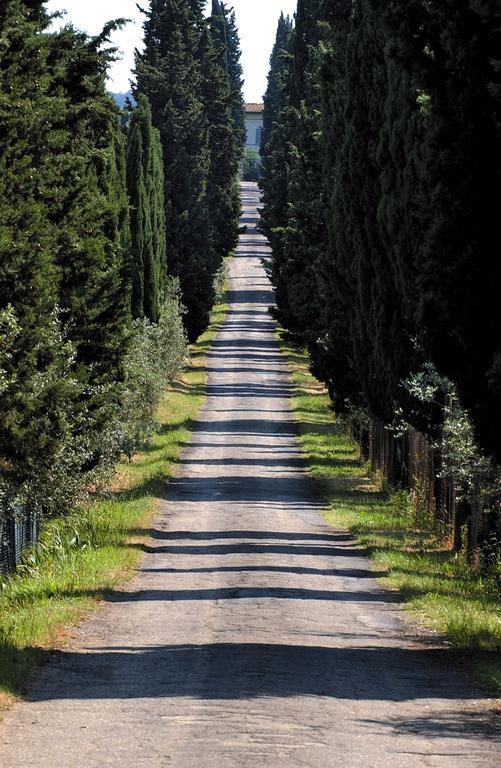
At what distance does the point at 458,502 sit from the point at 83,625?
996cm

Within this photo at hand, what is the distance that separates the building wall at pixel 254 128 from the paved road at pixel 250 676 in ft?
546

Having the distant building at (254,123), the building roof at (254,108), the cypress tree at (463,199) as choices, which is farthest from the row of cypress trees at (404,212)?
the distant building at (254,123)

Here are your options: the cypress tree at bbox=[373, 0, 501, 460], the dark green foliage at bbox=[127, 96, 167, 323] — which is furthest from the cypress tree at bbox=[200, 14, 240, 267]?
the cypress tree at bbox=[373, 0, 501, 460]

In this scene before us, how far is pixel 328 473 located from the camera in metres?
37.6

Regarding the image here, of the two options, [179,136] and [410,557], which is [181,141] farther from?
[410,557]

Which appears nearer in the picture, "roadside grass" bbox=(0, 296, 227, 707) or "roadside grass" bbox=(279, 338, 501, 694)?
"roadside grass" bbox=(0, 296, 227, 707)

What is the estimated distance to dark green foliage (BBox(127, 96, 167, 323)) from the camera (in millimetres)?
42750

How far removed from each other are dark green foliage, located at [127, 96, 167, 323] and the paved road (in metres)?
17.4

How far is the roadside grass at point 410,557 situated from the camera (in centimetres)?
1459

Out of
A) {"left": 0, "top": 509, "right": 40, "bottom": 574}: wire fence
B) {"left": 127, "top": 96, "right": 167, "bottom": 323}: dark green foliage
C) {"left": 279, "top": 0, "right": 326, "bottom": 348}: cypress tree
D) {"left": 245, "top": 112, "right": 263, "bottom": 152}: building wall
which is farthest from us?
{"left": 245, "top": 112, "right": 263, "bottom": 152}: building wall

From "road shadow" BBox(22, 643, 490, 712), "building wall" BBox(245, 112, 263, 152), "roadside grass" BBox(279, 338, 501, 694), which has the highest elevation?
"building wall" BBox(245, 112, 263, 152)

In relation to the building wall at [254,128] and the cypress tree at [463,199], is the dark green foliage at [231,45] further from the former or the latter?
the cypress tree at [463,199]

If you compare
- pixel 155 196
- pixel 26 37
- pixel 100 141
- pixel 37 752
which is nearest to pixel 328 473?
pixel 100 141

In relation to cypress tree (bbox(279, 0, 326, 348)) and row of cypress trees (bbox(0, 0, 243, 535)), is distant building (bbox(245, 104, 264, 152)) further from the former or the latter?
row of cypress trees (bbox(0, 0, 243, 535))
